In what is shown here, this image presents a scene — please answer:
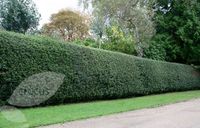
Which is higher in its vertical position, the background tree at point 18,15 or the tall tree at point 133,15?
the tall tree at point 133,15

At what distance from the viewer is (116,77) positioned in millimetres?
21531

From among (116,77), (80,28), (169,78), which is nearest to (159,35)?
(169,78)

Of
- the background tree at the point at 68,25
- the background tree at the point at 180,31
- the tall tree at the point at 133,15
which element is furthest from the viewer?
the background tree at the point at 68,25

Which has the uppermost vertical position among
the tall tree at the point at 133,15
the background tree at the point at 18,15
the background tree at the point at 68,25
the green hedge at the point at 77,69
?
the background tree at the point at 68,25

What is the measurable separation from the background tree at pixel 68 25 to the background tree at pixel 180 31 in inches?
691

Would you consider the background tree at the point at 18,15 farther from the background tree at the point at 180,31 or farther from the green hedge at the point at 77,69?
the background tree at the point at 180,31

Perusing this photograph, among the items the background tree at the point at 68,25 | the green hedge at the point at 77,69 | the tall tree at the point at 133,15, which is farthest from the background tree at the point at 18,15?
the background tree at the point at 68,25

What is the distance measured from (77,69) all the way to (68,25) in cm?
3641

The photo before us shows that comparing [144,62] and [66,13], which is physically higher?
[66,13]

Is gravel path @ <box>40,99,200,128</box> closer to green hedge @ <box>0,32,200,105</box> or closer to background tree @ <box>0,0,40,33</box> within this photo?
green hedge @ <box>0,32,200,105</box>

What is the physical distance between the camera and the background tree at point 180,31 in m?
36.1

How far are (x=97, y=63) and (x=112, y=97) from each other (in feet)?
9.89

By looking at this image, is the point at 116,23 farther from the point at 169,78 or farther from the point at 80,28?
the point at 80,28

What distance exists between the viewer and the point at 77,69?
17906mm
